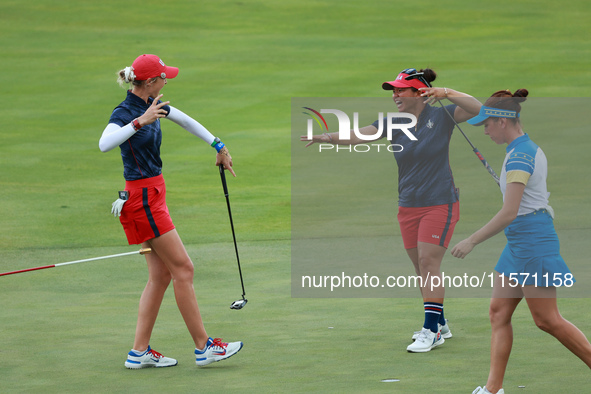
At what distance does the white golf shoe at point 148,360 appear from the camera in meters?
6.71

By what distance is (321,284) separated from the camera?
945 centimetres

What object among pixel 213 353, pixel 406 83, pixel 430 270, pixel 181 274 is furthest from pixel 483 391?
pixel 406 83

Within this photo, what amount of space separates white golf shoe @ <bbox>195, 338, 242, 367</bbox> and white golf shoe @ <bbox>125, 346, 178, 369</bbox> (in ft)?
0.67

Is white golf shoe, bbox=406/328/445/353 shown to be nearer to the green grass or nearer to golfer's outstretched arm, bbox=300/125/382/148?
the green grass

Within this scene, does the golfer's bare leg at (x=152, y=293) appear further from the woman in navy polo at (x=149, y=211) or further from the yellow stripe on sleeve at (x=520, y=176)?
the yellow stripe on sleeve at (x=520, y=176)

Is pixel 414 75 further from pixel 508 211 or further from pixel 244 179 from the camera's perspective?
pixel 244 179

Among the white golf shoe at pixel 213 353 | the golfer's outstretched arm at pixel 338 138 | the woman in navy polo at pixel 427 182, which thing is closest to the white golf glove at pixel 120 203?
the white golf shoe at pixel 213 353

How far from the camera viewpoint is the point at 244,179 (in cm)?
1594

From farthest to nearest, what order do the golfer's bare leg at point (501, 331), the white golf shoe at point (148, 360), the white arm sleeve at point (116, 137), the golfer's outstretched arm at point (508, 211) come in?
1. the white golf shoe at point (148, 360)
2. the white arm sleeve at point (116, 137)
3. the golfer's bare leg at point (501, 331)
4. the golfer's outstretched arm at point (508, 211)

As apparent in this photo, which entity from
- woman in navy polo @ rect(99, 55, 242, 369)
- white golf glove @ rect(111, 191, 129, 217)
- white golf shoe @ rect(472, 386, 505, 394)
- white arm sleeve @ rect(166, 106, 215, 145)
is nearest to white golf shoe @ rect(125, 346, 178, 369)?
woman in navy polo @ rect(99, 55, 242, 369)

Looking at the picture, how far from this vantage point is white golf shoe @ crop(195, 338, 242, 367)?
21.9 ft

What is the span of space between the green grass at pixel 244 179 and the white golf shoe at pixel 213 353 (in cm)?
7

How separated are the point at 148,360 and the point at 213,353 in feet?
1.53

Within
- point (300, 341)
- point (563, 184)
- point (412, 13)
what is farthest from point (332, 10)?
point (300, 341)
